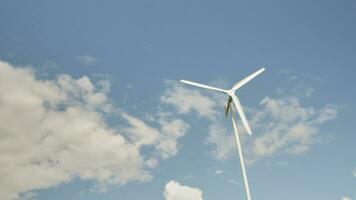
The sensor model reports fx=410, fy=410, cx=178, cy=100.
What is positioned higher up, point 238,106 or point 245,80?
point 245,80

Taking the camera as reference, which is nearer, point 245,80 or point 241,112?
point 241,112

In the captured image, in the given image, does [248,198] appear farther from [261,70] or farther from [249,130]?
[261,70]

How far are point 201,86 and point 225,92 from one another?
17.5 feet

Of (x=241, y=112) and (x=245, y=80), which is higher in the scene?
(x=245, y=80)

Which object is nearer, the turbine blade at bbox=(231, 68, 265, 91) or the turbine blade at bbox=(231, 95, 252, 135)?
the turbine blade at bbox=(231, 95, 252, 135)

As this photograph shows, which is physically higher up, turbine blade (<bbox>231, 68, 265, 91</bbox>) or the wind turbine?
turbine blade (<bbox>231, 68, 265, 91</bbox>)

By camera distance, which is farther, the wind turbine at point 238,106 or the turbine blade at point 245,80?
the turbine blade at point 245,80

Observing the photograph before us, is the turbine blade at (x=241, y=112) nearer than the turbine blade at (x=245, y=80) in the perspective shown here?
Yes

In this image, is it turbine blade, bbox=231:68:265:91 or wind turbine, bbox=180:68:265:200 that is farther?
turbine blade, bbox=231:68:265:91

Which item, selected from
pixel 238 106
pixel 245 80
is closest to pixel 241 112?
pixel 238 106

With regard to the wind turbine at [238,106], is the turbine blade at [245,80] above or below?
above

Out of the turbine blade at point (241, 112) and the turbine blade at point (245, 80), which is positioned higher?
the turbine blade at point (245, 80)

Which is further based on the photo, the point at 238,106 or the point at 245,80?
the point at 245,80

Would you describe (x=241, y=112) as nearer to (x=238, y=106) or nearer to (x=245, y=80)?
(x=238, y=106)
